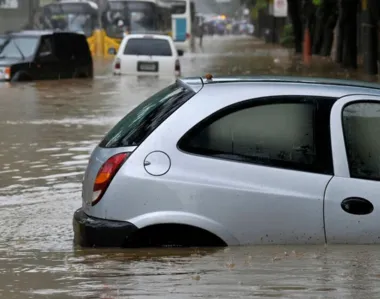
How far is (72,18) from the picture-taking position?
1972 inches

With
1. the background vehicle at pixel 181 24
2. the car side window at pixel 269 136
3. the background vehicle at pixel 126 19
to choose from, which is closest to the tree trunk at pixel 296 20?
the background vehicle at pixel 181 24

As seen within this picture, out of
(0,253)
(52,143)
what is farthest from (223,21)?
(0,253)

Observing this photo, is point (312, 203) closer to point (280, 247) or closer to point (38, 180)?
point (280, 247)

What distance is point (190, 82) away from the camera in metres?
6.98

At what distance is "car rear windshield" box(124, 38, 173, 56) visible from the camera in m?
29.9

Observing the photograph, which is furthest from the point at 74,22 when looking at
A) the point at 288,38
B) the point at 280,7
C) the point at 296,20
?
the point at 288,38

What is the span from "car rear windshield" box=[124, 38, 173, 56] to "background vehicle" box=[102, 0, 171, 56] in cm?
1941

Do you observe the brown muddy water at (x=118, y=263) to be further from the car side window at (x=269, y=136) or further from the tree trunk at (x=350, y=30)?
the tree trunk at (x=350, y=30)

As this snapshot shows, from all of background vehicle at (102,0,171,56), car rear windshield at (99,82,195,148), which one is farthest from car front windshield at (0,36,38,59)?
car rear windshield at (99,82,195,148)

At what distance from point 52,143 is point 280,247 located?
1009 cm

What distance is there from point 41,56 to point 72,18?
21.9 metres

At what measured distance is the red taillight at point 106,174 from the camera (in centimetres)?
660

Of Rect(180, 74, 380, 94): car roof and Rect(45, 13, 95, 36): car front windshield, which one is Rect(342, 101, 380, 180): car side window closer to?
Rect(180, 74, 380, 94): car roof

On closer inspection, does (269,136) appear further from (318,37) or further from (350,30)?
(318,37)
